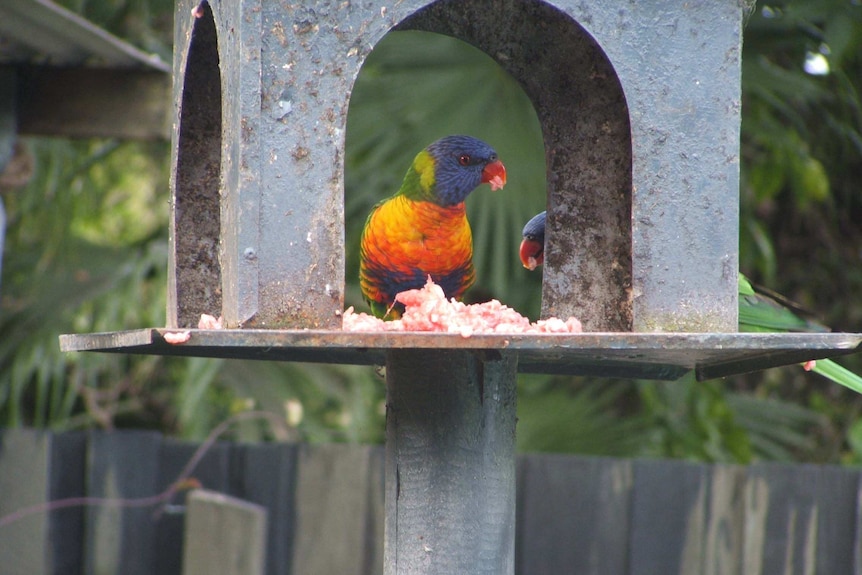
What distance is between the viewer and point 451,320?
118 cm

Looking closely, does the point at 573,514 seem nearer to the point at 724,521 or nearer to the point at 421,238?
the point at 724,521

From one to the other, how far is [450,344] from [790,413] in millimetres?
2492

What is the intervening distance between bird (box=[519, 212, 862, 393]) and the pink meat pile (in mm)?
513

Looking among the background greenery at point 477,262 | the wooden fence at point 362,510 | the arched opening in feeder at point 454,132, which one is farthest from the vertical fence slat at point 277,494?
the arched opening in feeder at point 454,132

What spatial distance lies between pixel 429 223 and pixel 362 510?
0.78 metres

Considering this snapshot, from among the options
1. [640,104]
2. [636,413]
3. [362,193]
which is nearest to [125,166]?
[362,193]

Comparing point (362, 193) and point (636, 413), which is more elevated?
point (362, 193)

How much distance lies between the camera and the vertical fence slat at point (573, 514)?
7.38 feet

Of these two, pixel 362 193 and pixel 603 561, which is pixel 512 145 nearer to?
pixel 362 193

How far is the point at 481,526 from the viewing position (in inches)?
50.0

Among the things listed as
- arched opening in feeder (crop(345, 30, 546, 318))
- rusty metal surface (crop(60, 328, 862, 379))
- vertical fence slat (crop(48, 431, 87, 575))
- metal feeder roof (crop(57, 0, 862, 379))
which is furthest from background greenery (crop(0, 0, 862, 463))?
rusty metal surface (crop(60, 328, 862, 379))

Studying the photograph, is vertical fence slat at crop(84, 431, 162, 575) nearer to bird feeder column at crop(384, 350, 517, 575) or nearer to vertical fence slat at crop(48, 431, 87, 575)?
vertical fence slat at crop(48, 431, 87, 575)

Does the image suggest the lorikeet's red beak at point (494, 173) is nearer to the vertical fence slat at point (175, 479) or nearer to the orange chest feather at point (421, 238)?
the orange chest feather at point (421, 238)

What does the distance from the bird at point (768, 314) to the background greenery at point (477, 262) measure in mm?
610
